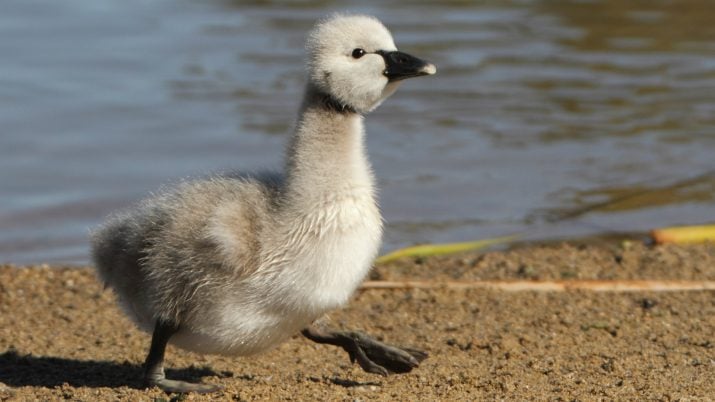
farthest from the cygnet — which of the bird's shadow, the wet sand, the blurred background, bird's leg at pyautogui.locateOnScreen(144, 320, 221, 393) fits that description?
the blurred background

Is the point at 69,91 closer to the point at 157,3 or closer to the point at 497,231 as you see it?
the point at 157,3

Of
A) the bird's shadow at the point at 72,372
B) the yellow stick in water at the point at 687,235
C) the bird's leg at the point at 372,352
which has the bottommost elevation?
the bird's shadow at the point at 72,372

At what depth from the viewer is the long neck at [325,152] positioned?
19.0 ft

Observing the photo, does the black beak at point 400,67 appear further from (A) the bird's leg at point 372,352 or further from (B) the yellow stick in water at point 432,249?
(B) the yellow stick in water at point 432,249

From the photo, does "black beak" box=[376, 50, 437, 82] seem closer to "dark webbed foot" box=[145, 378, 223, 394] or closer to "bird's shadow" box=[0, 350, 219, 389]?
"dark webbed foot" box=[145, 378, 223, 394]

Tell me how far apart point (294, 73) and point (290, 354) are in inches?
310

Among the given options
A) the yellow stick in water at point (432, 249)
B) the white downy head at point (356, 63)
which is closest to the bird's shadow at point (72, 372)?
the white downy head at point (356, 63)

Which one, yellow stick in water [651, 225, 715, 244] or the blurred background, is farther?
the blurred background

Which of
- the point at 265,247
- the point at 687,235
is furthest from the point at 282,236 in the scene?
the point at 687,235

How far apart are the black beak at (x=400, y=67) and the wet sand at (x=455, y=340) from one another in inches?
57.7

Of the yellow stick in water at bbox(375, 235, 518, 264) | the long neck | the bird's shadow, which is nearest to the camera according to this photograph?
the long neck

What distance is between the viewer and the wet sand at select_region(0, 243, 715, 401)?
5.88 meters

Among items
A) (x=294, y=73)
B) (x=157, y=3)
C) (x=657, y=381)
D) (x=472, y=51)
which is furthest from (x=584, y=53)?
(x=657, y=381)

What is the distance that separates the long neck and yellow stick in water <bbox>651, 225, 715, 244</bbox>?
3779 millimetres
